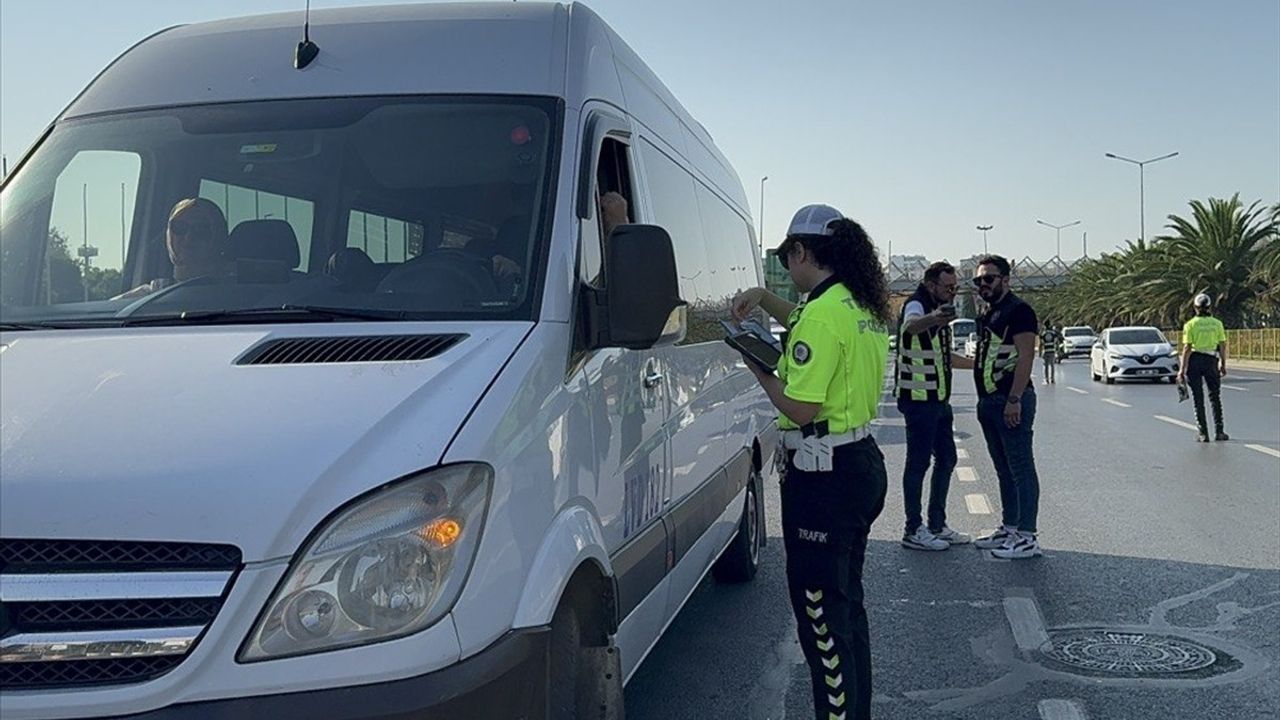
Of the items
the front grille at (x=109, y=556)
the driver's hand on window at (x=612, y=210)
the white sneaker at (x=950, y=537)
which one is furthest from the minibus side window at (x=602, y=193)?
the white sneaker at (x=950, y=537)

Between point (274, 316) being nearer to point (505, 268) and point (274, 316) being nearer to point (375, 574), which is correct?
point (505, 268)

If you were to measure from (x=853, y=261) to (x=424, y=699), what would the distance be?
2.40 meters

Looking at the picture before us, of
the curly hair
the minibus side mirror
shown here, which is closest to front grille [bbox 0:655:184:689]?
the minibus side mirror

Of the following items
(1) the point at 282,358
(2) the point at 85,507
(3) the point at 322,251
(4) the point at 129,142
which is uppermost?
(4) the point at 129,142

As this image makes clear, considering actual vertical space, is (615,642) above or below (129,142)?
below

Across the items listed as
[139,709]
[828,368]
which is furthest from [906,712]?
[139,709]

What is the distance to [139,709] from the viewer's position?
2676 millimetres

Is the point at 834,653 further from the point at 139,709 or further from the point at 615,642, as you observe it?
the point at 139,709

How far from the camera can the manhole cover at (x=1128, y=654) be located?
5.80m

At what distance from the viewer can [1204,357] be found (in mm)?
15672

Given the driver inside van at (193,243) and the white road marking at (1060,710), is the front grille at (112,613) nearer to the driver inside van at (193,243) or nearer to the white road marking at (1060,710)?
the driver inside van at (193,243)

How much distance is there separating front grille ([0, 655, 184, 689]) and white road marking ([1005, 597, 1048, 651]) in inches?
183

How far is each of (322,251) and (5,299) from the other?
99cm

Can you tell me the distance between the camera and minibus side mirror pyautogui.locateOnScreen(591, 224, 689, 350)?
3.70 meters
